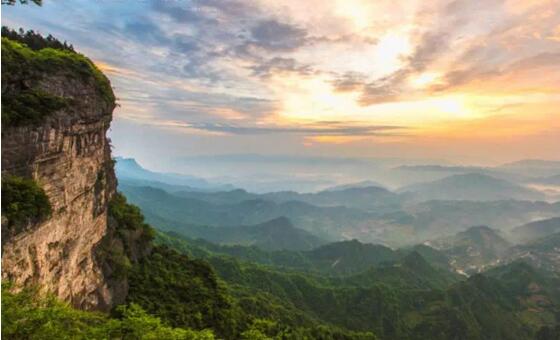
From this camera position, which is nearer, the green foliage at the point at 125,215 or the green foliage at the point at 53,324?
the green foliage at the point at 53,324

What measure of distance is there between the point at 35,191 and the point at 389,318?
500ft

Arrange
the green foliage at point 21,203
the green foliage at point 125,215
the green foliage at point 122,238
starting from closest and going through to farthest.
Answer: the green foliage at point 21,203
the green foliage at point 122,238
the green foliage at point 125,215

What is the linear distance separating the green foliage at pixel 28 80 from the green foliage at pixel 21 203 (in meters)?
3.72

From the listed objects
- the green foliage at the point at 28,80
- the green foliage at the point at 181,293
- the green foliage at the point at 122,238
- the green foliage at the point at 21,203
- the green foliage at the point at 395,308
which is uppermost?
the green foliage at the point at 28,80

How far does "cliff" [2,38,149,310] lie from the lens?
Answer: 2334 cm

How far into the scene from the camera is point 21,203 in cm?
2255

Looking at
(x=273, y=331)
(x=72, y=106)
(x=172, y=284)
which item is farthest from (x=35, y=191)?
(x=273, y=331)

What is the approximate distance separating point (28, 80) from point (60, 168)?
654 centimetres

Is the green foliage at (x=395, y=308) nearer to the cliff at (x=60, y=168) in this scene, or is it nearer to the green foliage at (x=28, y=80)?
the cliff at (x=60, y=168)

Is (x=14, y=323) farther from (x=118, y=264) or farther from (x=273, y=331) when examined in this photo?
(x=273, y=331)

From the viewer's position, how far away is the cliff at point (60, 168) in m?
23.3

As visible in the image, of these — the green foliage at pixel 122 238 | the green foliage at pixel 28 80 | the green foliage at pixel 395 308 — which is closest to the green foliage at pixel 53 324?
the green foliage at pixel 28 80

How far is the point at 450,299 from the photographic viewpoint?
6909 inches

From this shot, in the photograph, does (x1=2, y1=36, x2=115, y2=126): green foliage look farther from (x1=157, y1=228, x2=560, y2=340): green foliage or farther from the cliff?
(x1=157, y1=228, x2=560, y2=340): green foliage
